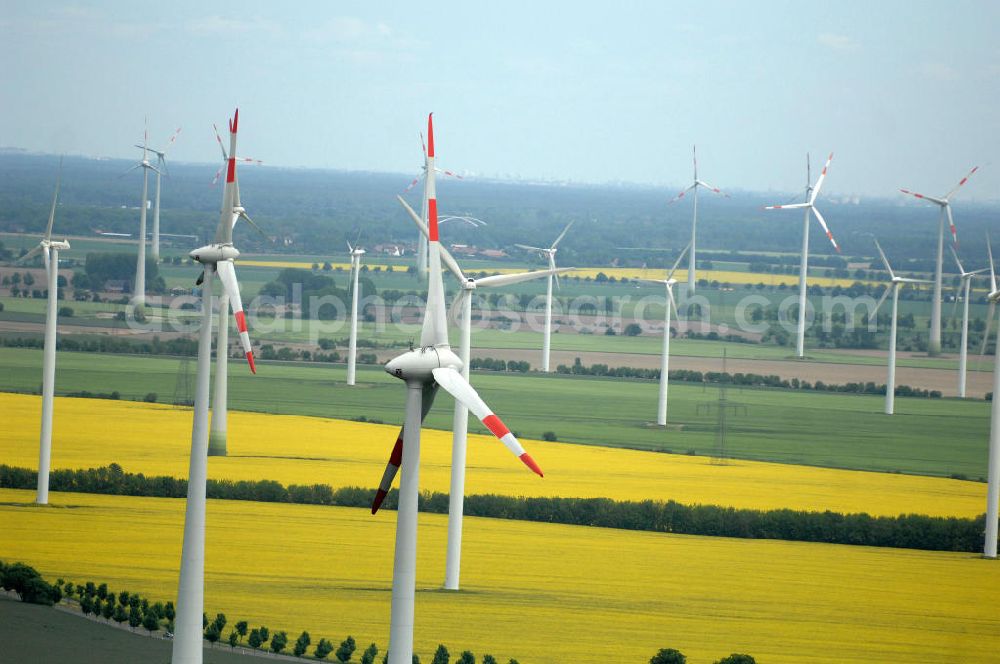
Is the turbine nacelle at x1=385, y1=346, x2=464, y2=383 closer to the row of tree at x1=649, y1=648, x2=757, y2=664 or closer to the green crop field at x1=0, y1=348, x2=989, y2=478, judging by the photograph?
the row of tree at x1=649, y1=648, x2=757, y2=664

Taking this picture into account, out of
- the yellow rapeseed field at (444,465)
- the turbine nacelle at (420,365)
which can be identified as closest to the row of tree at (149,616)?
the turbine nacelle at (420,365)

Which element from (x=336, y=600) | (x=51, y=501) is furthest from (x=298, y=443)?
(x=336, y=600)

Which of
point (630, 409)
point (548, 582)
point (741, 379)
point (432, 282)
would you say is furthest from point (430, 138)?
point (741, 379)

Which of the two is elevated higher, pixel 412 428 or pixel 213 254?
pixel 213 254

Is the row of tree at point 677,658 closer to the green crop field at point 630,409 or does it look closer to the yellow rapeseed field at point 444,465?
the yellow rapeseed field at point 444,465

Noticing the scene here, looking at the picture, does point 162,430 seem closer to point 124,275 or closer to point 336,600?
point 336,600

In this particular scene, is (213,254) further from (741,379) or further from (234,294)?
(741,379)

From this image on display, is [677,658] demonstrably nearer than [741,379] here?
Yes
